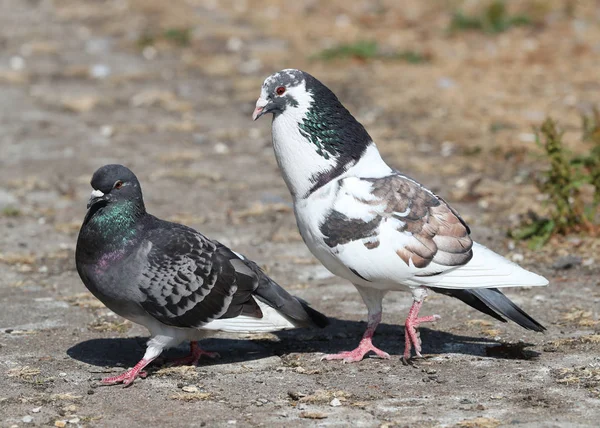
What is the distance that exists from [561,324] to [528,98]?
4.95 metres

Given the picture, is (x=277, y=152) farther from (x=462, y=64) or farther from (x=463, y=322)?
(x=462, y=64)

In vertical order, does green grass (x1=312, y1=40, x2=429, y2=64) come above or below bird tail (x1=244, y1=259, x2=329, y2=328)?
above

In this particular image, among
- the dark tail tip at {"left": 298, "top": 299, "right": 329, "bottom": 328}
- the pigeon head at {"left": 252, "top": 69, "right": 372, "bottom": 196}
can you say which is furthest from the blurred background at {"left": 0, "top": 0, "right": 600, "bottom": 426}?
the pigeon head at {"left": 252, "top": 69, "right": 372, "bottom": 196}

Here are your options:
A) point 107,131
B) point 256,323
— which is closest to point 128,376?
point 256,323

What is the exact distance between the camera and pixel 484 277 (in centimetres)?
486

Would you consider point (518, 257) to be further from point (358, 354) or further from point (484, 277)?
point (358, 354)

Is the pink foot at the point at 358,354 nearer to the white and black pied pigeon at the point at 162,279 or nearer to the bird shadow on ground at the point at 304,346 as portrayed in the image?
the bird shadow on ground at the point at 304,346

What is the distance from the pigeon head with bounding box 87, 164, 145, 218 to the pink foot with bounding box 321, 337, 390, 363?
1241 mm

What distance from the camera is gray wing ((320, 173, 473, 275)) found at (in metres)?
4.82

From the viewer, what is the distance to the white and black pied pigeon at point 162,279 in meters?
4.83

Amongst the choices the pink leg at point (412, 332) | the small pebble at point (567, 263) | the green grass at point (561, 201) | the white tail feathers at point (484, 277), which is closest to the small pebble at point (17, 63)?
the green grass at point (561, 201)

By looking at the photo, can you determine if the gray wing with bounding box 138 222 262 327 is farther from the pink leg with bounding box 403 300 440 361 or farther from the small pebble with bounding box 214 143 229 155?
the small pebble with bounding box 214 143 229 155

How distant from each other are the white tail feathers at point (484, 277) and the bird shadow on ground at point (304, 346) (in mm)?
424

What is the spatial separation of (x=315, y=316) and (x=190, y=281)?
0.70 m
